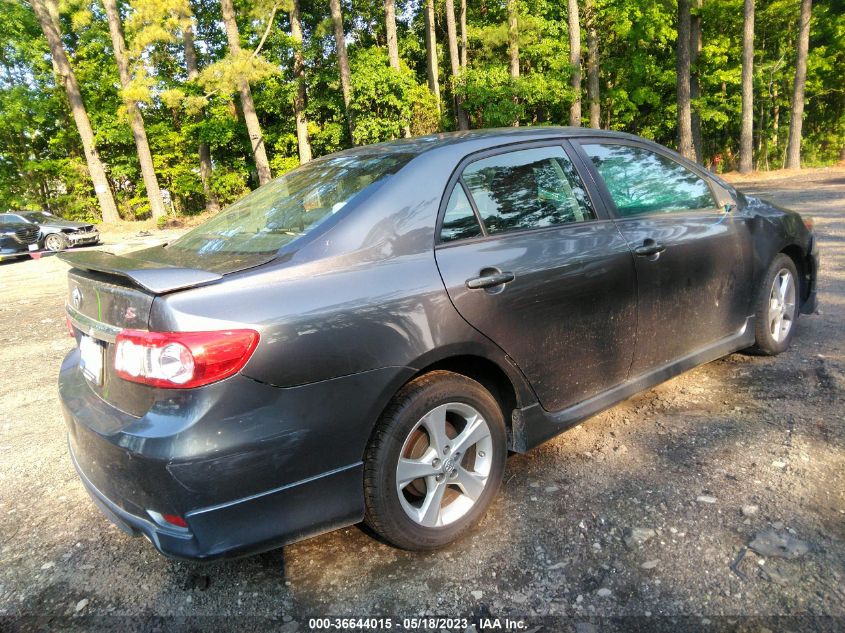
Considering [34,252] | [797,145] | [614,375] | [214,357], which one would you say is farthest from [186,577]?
[797,145]

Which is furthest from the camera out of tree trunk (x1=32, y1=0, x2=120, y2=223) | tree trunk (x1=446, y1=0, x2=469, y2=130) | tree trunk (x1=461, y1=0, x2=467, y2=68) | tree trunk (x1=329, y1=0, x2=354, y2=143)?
tree trunk (x1=461, y1=0, x2=467, y2=68)

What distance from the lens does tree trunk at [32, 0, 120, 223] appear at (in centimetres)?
2264

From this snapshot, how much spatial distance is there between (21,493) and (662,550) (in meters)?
3.22

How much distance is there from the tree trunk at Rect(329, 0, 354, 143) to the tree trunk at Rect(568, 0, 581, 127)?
32.5 ft

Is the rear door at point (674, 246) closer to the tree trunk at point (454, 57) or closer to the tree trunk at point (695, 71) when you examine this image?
the tree trunk at point (454, 57)

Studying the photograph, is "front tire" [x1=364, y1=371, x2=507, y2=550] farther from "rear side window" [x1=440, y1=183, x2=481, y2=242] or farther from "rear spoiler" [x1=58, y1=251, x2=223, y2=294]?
"rear spoiler" [x1=58, y1=251, x2=223, y2=294]

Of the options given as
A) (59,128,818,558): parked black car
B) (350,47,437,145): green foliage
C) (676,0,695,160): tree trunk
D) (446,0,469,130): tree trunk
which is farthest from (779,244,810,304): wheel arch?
(446,0,469,130): tree trunk

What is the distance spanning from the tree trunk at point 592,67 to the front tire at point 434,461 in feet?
89.3

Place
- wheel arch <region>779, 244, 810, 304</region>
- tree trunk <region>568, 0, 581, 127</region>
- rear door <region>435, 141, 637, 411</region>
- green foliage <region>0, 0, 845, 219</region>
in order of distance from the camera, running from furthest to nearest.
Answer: green foliage <region>0, 0, 845, 219</region> → tree trunk <region>568, 0, 581, 127</region> → wheel arch <region>779, 244, 810, 304</region> → rear door <region>435, 141, 637, 411</region>

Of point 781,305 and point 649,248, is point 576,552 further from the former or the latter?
point 781,305

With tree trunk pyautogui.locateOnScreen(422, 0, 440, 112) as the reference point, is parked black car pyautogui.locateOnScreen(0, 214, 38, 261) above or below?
below

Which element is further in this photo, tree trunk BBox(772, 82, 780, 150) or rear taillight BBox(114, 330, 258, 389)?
tree trunk BBox(772, 82, 780, 150)

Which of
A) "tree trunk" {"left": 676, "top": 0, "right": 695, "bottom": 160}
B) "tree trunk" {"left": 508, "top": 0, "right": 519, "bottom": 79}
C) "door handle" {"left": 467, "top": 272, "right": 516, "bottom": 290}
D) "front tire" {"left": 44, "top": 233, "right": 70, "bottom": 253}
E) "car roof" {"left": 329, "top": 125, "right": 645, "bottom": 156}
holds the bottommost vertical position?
"front tire" {"left": 44, "top": 233, "right": 70, "bottom": 253}

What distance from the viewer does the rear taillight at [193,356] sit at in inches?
71.8
